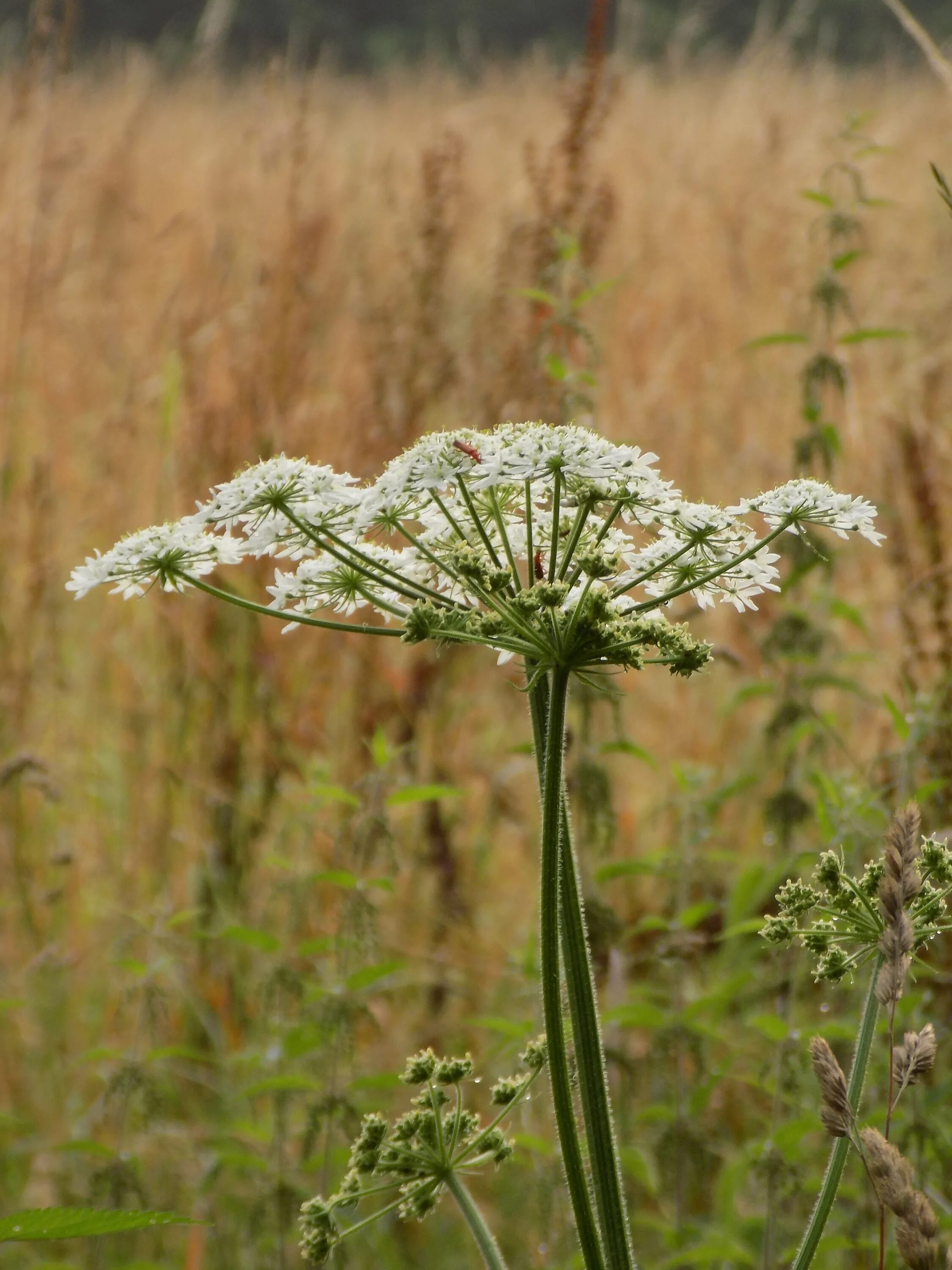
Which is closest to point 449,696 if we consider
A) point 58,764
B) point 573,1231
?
point 58,764

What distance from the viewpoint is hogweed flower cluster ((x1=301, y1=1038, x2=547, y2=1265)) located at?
3.95 ft

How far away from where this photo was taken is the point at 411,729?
3719 millimetres

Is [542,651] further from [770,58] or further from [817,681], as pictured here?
[770,58]

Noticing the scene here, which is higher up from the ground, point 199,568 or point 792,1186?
point 199,568

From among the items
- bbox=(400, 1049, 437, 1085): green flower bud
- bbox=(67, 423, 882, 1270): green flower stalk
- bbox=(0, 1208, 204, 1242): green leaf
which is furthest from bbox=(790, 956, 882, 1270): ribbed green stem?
bbox=(0, 1208, 204, 1242): green leaf

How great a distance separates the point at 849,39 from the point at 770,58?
40.8 feet

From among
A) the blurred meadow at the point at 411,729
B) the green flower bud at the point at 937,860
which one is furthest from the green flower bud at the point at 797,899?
the blurred meadow at the point at 411,729

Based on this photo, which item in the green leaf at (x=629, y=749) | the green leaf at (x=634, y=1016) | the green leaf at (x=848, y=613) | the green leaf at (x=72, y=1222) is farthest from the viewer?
the green leaf at (x=848, y=613)

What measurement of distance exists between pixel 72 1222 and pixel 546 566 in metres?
0.83

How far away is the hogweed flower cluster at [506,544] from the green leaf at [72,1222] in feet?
1.85

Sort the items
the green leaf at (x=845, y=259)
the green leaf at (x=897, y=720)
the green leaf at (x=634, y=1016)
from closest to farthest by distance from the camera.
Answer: the green leaf at (x=897, y=720) → the green leaf at (x=634, y=1016) → the green leaf at (x=845, y=259)

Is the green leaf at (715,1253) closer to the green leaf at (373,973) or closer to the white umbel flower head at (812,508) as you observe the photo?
the green leaf at (373,973)

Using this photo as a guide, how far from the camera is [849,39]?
57.6 ft

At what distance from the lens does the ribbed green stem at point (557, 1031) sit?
3.68 ft
